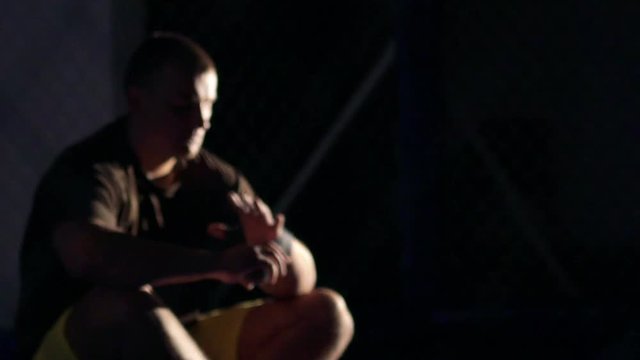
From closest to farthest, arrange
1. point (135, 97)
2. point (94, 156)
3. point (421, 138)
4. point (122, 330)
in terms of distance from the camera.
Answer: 1. point (122, 330)
2. point (94, 156)
3. point (135, 97)
4. point (421, 138)

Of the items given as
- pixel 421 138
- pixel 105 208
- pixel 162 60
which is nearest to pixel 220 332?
pixel 105 208

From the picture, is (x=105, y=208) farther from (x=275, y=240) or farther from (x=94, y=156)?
(x=275, y=240)

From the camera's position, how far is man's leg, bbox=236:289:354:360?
93.6 inches

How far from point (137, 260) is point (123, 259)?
2 centimetres

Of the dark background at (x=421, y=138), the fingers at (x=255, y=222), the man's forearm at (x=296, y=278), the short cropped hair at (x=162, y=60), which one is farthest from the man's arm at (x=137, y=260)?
the dark background at (x=421, y=138)

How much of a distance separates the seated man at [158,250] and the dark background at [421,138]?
994 millimetres

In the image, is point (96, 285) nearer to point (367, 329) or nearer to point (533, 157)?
point (367, 329)

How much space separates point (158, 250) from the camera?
2.15m

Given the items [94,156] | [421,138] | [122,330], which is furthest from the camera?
[421,138]

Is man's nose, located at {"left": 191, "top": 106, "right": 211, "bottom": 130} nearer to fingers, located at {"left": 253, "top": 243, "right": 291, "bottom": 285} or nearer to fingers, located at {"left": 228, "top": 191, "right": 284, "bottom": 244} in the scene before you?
fingers, located at {"left": 228, "top": 191, "right": 284, "bottom": 244}

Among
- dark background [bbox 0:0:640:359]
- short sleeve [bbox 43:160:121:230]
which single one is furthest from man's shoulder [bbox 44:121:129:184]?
dark background [bbox 0:0:640:359]

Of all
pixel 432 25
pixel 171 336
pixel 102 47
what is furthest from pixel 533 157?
pixel 171 336

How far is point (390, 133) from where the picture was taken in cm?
379

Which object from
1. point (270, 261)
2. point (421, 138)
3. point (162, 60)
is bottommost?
point (421, 138)
